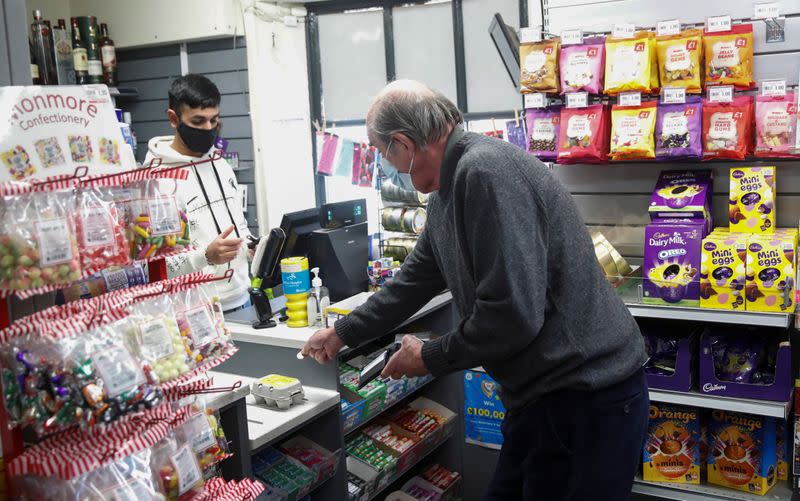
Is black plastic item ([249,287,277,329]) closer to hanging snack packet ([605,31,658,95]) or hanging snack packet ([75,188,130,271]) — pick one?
hanging snack packet ([75,188,130,271])

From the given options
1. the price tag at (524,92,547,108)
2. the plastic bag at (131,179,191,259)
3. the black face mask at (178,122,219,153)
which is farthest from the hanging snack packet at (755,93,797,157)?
the plastic bag at (131,179,191,259)

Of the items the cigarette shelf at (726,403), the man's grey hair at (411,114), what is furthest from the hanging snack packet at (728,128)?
the man's grey hair at (411,114)

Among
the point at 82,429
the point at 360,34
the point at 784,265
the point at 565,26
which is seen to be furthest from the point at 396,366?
the point at 360,34

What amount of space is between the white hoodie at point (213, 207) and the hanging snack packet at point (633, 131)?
1709 millimetres

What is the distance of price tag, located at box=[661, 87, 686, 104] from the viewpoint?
323 cm

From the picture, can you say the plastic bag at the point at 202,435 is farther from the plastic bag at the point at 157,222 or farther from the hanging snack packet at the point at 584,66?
the hanging snack packet at the point at 584,66

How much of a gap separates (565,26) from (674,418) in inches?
76.4

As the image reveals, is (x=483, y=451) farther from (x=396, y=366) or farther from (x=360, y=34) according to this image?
(x=360, y=34)

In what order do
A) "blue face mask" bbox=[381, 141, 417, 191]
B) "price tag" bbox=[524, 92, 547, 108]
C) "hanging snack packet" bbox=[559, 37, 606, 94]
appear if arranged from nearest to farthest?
"hanging snack packet" bbox=[559, 37, 606, 94] → "price tag" bbox=[524, 92, 547, 108] → "blue face mask" bbox=[381, 141, 417, 191]

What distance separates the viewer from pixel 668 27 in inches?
129

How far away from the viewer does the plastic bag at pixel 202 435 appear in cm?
169

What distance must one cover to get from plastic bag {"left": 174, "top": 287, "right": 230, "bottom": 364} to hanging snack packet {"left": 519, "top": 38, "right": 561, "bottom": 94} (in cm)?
221

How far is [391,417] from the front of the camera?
11.7ft

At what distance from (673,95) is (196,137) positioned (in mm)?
2081
